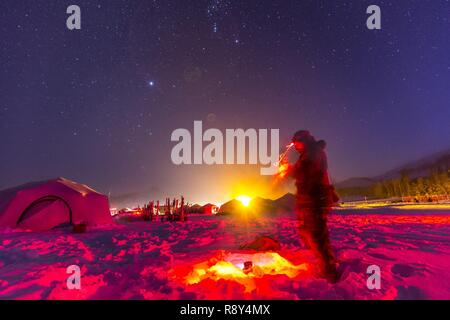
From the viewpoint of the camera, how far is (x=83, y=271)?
4355mm

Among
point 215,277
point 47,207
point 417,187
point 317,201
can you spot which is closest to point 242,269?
point 215,277

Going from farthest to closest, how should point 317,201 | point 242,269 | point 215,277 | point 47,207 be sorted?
point 47,207
point 242,269
point 215,277
point 317,201

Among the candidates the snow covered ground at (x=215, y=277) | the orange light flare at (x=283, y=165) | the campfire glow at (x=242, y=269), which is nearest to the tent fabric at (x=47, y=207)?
the snow covered ground at (x=215, y=277)

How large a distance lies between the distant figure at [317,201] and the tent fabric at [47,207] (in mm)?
12316

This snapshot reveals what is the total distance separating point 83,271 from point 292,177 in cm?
412

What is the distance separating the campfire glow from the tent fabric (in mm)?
10682

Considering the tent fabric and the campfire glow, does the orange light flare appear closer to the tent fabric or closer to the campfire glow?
the campfire glow

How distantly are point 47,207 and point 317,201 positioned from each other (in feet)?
46.2

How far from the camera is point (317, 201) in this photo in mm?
3523

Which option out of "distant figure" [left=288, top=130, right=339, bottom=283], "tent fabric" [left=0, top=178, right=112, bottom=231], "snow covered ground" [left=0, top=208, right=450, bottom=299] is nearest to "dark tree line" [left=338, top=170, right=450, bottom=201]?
"snow covered ground" [left=0, top=208, right=450, bottom=299]

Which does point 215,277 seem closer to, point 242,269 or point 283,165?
point 242,269

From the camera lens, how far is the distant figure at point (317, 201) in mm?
3514
